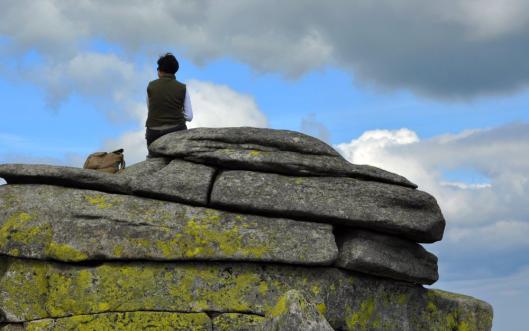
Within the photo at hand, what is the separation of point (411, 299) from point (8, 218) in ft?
35.5

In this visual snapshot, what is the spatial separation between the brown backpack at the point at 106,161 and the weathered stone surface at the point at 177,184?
230 cm

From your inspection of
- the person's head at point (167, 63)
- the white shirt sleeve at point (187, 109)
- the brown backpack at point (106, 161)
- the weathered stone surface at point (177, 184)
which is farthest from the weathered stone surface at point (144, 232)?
the person's head at point (167, 63)

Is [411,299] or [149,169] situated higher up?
[149,169]

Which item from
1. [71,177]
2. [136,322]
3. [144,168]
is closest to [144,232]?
[136,322]

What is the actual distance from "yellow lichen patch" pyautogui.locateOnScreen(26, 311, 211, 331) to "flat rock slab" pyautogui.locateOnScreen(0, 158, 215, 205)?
297 cm

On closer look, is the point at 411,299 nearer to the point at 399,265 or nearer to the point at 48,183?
the point at 399,265

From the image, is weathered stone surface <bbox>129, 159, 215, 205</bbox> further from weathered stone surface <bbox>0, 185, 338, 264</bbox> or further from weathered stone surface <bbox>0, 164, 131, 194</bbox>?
weathered stone surface <bbox>0, 164, 131, 194</bbox>

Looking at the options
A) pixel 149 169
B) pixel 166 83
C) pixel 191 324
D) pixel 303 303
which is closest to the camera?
pixel 303 303

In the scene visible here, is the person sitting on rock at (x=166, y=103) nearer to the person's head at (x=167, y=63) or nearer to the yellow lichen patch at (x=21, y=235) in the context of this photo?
the person's head at (x=167, y=63)

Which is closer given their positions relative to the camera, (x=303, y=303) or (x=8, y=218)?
(x=303, y=303)

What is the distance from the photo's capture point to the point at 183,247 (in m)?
18.4

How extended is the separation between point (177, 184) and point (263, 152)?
7.79 feet

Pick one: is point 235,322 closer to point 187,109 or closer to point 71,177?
point 71,177

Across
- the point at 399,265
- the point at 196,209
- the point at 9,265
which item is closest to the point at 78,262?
the point at 9,265
